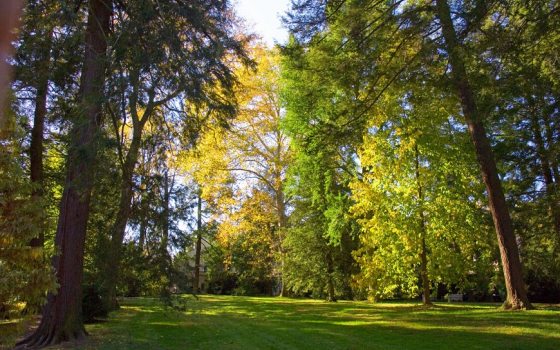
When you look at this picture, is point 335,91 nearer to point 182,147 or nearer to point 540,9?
point 182,147

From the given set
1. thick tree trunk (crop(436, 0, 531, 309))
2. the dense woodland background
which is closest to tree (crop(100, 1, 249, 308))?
the dense woodland background

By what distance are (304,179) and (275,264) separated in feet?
41.3

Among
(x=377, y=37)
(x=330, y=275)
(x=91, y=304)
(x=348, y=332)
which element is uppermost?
(x=377, y=37)

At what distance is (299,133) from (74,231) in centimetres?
1500

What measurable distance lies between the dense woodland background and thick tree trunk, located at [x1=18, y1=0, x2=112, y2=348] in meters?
0.04

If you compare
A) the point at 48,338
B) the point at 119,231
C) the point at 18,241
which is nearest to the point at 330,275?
the point at 119,231

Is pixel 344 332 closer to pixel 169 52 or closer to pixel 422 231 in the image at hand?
pixel 422 231

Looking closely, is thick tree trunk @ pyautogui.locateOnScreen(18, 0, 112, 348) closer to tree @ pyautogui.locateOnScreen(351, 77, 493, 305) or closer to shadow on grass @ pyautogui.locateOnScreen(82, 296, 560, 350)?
shadow on grass @ pyautogui.locateOnScreen(82, 296, 560, 350)

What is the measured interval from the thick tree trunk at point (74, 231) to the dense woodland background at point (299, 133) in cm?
4

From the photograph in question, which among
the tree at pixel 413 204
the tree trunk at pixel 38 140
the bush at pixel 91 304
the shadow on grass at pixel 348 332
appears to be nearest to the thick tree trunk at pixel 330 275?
the tree at pixel 413 204

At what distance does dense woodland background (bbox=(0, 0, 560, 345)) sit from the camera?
961 centimetres

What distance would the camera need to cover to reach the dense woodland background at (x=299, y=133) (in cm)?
961

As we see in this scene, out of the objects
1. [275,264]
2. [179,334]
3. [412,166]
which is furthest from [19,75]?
[275,264]

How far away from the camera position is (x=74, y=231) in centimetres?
1186
